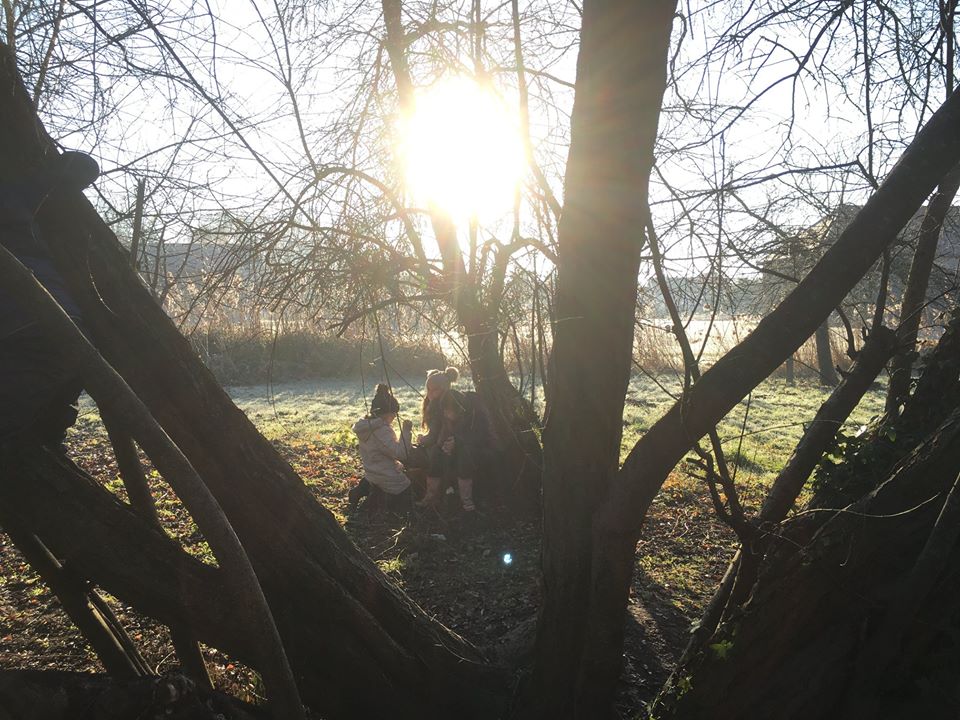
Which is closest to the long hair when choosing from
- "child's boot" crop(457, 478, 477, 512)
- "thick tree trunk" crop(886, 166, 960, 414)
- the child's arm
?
the child's arm

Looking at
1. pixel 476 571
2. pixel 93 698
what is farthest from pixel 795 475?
pixel 476 571

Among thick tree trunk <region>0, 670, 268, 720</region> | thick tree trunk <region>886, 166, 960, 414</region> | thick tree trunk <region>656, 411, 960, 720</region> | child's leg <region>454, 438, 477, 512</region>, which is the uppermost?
thick tree trunk <region>886, 166, 960, 414</region>

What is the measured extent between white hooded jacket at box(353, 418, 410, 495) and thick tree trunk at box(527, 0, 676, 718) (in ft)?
11.3

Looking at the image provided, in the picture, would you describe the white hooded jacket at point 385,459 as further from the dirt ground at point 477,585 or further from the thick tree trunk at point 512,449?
the thick tree trunk at point 512,449

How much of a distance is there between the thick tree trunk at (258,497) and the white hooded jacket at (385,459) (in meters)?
3.23

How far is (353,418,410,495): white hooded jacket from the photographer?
5727mm

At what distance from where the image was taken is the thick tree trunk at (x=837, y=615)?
1.89 metres

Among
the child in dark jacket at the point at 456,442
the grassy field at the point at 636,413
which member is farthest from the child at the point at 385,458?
the grassy field at the point at 636,413

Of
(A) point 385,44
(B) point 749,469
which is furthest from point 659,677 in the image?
(B) point 749,469

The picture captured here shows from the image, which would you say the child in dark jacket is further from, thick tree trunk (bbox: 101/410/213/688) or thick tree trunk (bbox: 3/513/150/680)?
thick tree trunk (bbox: 3/513/150/680)

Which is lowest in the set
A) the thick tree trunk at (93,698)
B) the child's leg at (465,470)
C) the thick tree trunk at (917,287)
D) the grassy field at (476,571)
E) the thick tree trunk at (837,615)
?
the grassy field at (476,571)

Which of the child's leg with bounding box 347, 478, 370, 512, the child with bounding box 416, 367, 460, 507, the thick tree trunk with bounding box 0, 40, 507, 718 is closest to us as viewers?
the thick tree trunk with bounding box 0, 40, 507, 718

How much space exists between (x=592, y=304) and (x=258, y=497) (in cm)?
138

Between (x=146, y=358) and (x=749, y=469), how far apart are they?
7.14m
